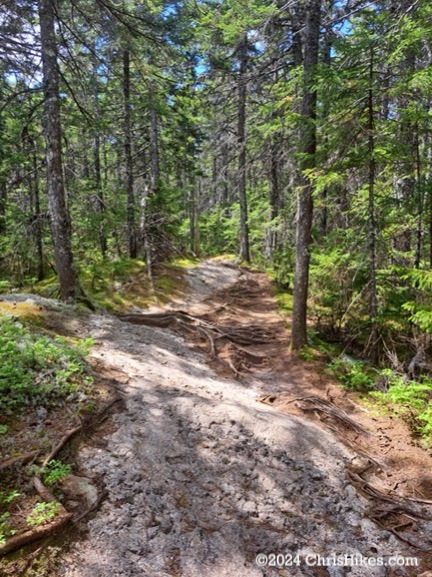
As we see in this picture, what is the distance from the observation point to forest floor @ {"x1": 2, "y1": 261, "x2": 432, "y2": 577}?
139 inches

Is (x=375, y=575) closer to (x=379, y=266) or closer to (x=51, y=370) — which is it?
(x=51, y=370)

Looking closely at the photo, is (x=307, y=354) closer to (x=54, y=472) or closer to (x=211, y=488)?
(x=211, y=488)

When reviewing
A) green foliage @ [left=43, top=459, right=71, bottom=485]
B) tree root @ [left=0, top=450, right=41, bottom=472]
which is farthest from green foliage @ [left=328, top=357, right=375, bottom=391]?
tree root @ [left=0, top=450, right=41, bottom=472]

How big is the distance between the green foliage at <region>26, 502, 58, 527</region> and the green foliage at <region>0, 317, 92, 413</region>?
5.22ft

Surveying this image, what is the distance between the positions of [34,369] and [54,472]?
1.87m

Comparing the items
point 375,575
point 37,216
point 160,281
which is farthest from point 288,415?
point 160,281

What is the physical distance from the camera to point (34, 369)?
525 cm

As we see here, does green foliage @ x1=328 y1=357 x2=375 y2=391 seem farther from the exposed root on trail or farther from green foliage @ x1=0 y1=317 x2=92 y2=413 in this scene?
green foliage @ x1=0 y1=317 x2=92 y2=413

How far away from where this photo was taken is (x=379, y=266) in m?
8.91

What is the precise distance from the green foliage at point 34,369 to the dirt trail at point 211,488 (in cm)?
83

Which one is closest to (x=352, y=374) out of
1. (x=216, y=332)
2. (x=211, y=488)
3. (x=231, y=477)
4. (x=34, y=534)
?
(x=216, y=332)

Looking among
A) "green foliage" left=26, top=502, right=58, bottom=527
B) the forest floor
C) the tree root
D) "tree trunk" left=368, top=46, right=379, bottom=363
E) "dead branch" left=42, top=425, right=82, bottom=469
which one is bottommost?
the forest floor

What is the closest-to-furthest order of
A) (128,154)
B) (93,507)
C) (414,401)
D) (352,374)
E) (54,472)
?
(93,507) → (54,472) → (414,401) → (352,374) → (128,154)

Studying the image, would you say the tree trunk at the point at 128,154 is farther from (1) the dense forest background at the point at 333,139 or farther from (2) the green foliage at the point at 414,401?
(2) the green foliage at the point at 414,401
